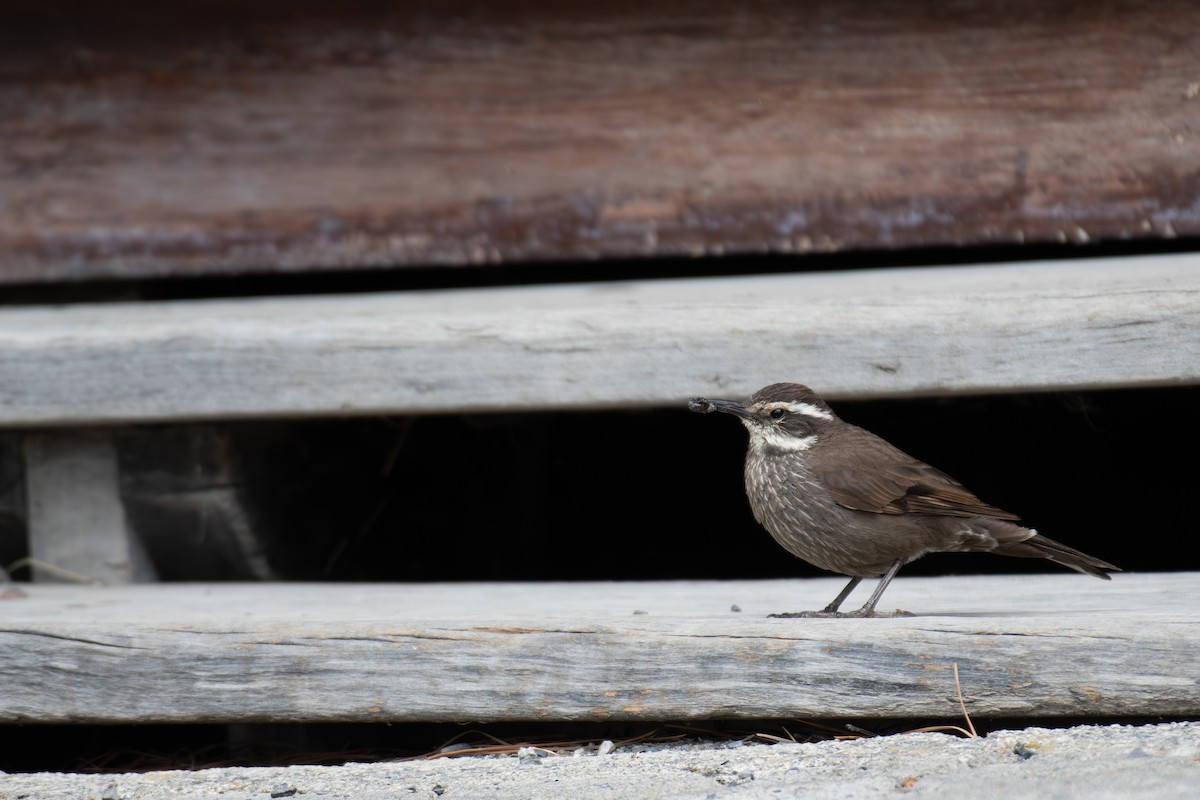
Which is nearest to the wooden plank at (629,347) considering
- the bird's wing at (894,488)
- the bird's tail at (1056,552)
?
the bird's wing at (894,488)

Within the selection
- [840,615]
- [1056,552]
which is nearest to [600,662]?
[840,615]

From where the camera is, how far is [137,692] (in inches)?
106

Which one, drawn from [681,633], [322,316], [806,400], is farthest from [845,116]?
[681,633]

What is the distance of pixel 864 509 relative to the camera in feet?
9.93

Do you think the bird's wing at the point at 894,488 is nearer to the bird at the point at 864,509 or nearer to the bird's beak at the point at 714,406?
the bird at the point at 864,509

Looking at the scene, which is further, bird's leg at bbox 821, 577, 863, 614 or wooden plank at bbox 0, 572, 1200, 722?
bird's leg at bbox 821, 577, 863, 614

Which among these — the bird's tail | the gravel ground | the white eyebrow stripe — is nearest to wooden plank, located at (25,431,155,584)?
the gravel ground

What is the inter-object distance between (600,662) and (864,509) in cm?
85

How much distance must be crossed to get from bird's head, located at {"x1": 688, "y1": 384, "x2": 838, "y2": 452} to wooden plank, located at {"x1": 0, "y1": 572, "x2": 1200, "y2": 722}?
490 mm

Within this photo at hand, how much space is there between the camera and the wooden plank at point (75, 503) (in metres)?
3.55

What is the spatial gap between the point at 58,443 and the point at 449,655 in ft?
5.28

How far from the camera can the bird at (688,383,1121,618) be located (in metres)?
3.02

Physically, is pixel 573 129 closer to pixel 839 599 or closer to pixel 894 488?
pixel 894 488

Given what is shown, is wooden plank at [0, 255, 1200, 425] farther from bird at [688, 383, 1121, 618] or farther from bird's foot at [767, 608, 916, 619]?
bird's foot at [767, 608, 916, 619]
